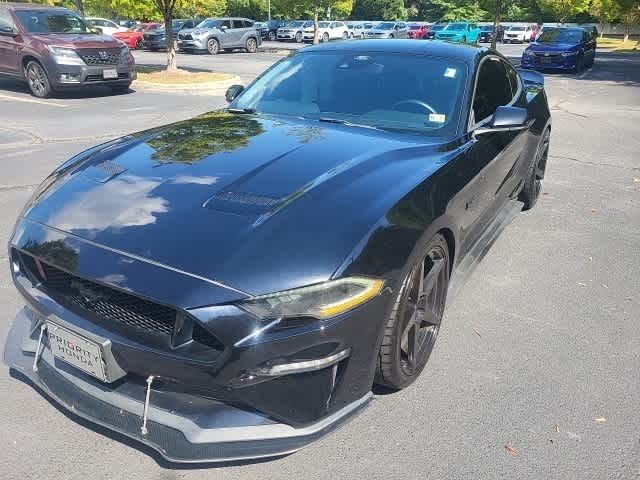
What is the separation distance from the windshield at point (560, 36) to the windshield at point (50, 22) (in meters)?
15.6

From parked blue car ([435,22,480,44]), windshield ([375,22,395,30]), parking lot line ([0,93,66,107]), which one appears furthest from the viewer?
windshield ([375,22,395,30])

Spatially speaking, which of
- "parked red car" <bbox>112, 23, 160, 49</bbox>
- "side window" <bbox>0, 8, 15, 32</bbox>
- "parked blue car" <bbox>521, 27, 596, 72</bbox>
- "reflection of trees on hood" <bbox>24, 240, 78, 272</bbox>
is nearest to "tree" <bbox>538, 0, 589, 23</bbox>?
"parked blue car" <bbox>521, 27, 596, 72</bbox>

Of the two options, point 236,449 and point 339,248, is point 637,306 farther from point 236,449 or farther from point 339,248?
point 236,449

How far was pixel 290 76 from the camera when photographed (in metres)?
4.12

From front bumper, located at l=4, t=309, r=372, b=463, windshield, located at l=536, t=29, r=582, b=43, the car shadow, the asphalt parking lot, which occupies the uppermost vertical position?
front bumper, located at l=4, t=309, r=372, b=463

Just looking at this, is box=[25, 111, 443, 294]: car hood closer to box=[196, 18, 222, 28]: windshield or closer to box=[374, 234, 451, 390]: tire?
box=[374, 234, 451, 390]: tire

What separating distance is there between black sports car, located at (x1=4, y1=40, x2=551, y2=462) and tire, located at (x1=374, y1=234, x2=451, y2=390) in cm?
1

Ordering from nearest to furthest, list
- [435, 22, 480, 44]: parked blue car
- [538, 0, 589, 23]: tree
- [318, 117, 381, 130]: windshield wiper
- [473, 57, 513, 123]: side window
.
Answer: [318, 117, 381, 130]: windshield wiper → [473, 57, 513, 123]: side window → [435, 22, 480, 44]: parked blue car → [538, 0, 589, 23]: tree

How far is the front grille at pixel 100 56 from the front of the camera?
11875mm

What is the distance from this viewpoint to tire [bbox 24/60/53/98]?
473 inches

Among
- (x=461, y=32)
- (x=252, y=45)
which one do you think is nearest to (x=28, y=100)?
(x=252, y=45)

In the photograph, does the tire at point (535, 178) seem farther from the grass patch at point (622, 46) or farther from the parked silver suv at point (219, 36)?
the grass patch at point (622, 46)

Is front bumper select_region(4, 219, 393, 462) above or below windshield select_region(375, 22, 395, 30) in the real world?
above

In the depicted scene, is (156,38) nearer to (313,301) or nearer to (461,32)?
(461,32)
